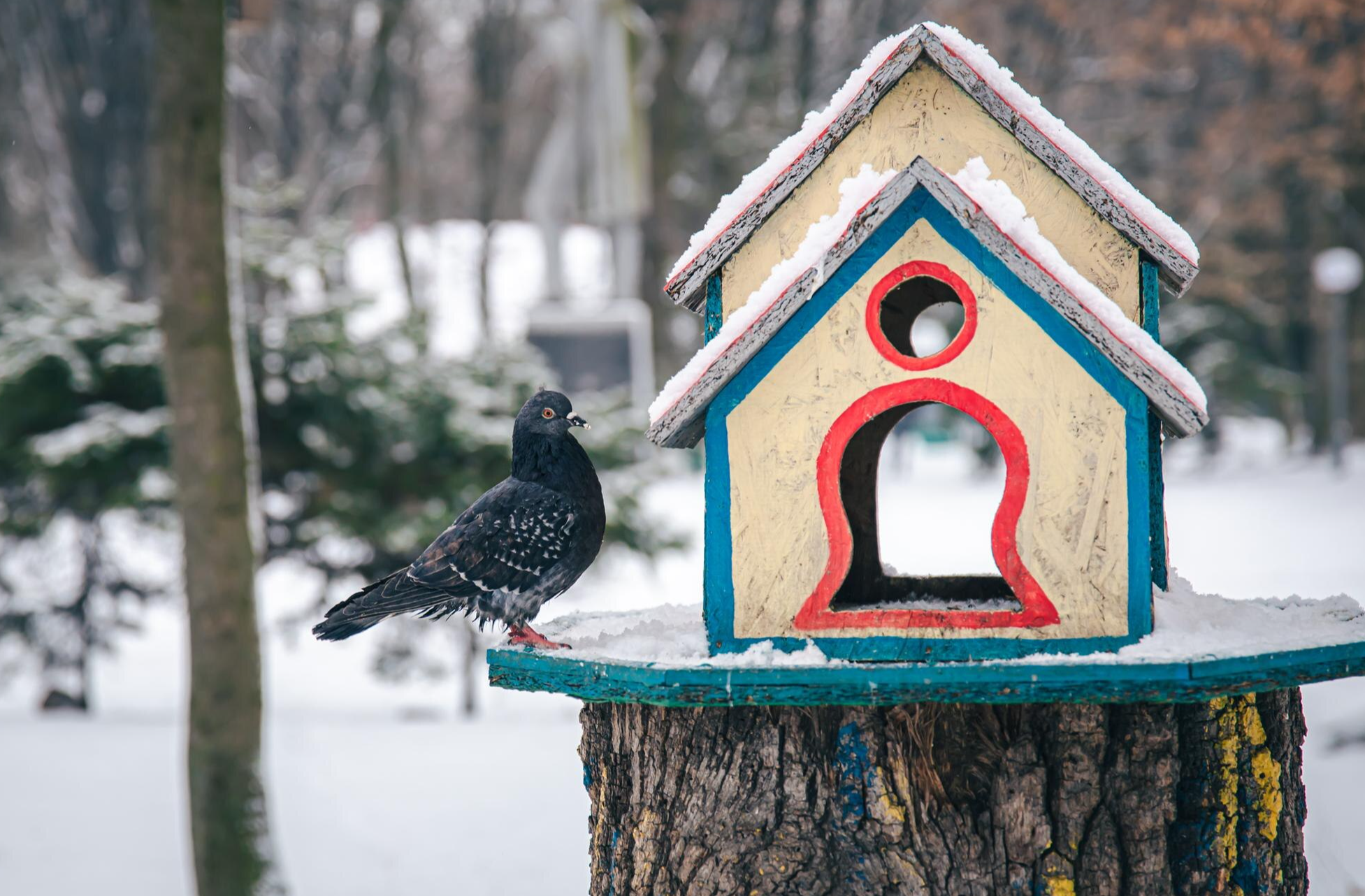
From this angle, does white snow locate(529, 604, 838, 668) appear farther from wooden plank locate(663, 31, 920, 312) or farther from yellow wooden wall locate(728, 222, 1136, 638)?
wooden plank locate(663, 31, 920, 312)

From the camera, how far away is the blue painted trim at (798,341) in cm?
216

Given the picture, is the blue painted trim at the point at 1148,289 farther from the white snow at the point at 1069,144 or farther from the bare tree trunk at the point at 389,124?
the bare tree trunk at the point at 389,124

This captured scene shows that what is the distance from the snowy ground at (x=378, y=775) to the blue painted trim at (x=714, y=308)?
4114mm

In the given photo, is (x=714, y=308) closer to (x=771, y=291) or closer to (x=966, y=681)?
(x=771, y=291)

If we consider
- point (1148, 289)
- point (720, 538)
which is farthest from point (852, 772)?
point (1148, 289)

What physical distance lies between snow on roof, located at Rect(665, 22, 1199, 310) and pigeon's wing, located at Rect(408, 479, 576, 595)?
494 millimetres

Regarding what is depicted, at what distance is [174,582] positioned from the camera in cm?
852

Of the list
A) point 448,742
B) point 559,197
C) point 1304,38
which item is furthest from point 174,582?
point 1304,38

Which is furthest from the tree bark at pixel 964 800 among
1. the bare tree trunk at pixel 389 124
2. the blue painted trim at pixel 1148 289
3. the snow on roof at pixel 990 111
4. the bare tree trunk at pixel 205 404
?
the bare tree trunk at pixel 389 124

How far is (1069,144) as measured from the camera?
7.60ft

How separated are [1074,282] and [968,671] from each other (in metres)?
0.68

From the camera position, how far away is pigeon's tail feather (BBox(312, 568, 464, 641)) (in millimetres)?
2266

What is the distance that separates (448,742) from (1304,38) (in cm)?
986

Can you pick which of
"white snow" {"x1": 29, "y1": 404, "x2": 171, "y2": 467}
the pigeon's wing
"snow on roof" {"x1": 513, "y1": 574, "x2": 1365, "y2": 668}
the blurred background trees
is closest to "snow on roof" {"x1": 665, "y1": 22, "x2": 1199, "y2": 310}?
the pigeon's wing
